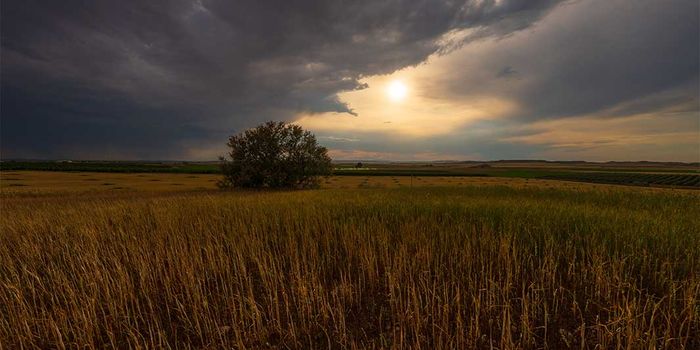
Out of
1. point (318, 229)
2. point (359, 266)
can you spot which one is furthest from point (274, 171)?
point (359, 266)

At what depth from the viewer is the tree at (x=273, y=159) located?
3634 centimetres

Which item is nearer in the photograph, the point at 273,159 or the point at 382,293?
the point at 382,293

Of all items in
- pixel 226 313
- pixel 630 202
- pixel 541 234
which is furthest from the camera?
pixel 630 202

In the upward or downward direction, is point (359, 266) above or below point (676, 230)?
below

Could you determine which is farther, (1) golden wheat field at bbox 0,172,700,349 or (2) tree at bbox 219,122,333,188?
(2) tree at bbox 219,122,333,188

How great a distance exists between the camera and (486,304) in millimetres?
3457

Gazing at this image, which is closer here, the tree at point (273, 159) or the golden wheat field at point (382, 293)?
the golden wheat field at point (382, 293)

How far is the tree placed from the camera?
36344 millimetres

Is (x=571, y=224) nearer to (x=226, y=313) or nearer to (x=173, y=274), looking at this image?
(x=226, y=313)

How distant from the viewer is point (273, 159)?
121ft

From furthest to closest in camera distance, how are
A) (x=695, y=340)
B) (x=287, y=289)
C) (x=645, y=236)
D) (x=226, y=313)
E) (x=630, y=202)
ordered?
(x=630, y=202) → (x=645, y=236) → (x=287, y=289) → (x=226, y=313) → (x=695, y=340)

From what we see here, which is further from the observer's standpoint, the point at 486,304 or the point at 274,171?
the point at 274,171

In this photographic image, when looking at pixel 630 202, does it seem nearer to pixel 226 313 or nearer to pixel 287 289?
pixel 287 289

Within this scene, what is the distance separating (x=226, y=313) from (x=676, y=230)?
8591mm
